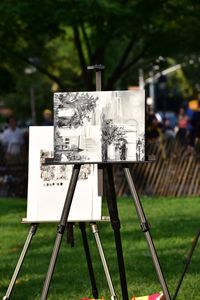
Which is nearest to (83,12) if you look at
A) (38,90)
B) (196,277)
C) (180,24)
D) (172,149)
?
(180,24)

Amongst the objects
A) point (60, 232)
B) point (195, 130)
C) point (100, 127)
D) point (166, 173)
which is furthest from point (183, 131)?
point (60, 232)

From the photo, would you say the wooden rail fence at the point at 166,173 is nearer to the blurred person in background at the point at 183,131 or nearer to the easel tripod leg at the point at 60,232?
the blurred person in background at the point at 183,131

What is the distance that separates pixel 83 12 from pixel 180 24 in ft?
Answer: 13.9

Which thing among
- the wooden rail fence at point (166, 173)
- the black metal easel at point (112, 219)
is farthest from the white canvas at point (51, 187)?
the wooden rail fence at point (166, 173)

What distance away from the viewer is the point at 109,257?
41.1 ft

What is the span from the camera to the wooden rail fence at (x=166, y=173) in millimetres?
22812

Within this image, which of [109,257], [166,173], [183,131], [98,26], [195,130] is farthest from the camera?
[183,131]

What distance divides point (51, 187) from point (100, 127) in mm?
1182

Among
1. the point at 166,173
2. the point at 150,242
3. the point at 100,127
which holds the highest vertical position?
the point at 100,127

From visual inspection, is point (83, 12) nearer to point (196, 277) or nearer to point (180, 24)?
point (180, 24)

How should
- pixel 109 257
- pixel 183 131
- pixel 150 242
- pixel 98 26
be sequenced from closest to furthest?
pixel 150 242
pixel 109 257
pixel 98 26
pixel 183 131

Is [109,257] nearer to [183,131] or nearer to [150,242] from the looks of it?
[150,242]

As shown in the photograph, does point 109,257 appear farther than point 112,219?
Yes

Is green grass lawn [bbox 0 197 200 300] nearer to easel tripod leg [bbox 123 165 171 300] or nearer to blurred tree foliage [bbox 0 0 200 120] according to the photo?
easel tripod leg [bbox 123 165 171 300]
